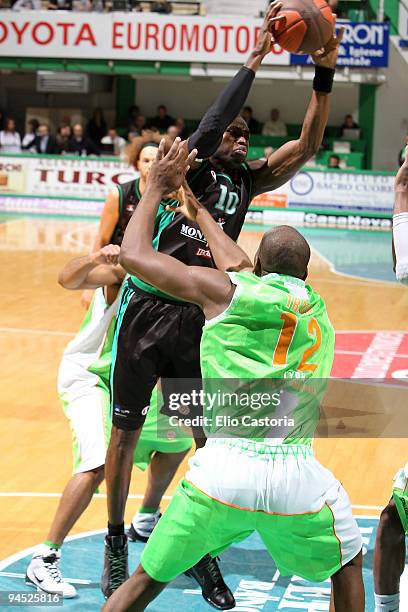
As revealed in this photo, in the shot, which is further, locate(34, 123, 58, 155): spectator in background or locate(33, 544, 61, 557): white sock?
locate(34, 123, 58, 155): spectator in background

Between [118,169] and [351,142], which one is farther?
[351,142]

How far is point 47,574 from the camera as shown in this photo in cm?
521

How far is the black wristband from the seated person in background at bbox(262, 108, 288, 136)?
24.1m

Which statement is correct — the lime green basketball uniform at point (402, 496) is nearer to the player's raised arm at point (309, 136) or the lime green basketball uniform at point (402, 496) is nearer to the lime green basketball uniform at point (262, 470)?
the lime green basketball uniform at point (262, 470)

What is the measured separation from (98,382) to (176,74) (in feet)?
76.9

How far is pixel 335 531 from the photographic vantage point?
12.4 ft

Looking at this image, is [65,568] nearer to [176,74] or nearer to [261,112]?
[176,74]

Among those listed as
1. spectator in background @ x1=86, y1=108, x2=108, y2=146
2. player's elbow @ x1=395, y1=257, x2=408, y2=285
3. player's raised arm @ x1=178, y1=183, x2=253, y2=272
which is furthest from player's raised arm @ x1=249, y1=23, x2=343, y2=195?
spectator in background @ x1=86, y1=108, x2=108, y2=146

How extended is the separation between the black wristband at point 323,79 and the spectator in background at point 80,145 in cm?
2104

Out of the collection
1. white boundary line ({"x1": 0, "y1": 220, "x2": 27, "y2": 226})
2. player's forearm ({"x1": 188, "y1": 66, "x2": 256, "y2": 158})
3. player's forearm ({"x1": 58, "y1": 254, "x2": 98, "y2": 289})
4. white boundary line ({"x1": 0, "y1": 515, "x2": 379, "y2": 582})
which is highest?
player's forearm ({"x1": 188, "y1": 66, "x2": 256, "y2": 158})

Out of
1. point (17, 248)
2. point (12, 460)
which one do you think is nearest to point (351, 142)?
point (17, 248)

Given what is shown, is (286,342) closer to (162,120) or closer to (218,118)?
(218,118)

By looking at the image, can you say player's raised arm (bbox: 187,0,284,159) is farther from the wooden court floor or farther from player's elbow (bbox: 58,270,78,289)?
the wooden court floor

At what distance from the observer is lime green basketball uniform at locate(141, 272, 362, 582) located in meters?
3.72
